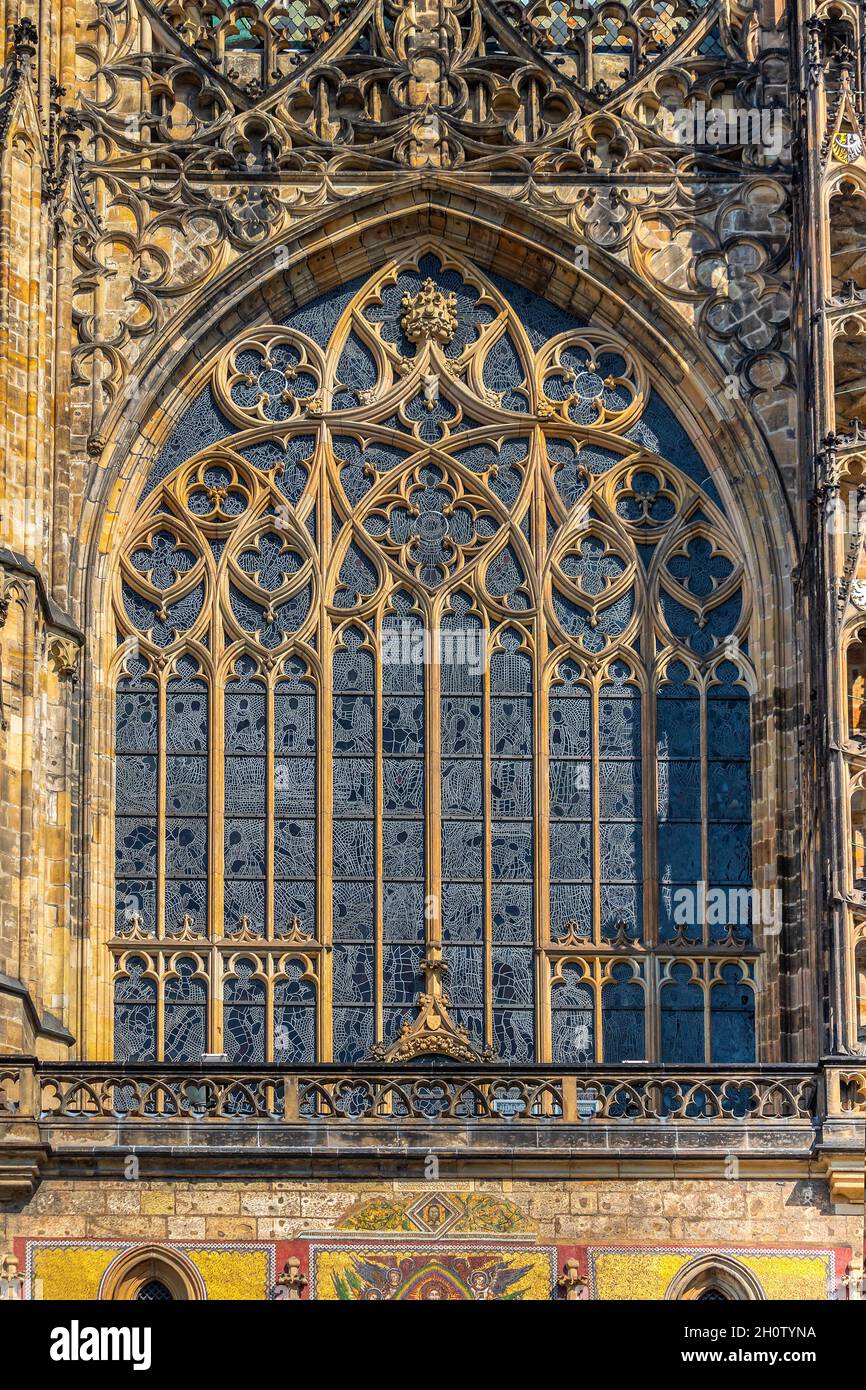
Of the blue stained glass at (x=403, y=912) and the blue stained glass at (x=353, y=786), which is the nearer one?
the blue stained glass at (x=403, y=912)

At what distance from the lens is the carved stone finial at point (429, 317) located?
33625mm

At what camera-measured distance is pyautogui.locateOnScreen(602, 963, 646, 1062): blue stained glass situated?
32.0 metres

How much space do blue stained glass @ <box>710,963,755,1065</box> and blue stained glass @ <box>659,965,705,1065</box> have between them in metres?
0.11

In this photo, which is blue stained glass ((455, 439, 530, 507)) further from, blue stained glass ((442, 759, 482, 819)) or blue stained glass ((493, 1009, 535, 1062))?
blue stained glass ((493, 1009, 535, 1062))

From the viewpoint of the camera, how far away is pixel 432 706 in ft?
107

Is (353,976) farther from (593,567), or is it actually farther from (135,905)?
(593,567)

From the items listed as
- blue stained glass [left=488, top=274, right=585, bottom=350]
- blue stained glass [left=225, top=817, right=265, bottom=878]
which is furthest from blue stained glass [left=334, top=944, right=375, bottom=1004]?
blue stained glass [left=488, top=274, right=585, bottom=350]

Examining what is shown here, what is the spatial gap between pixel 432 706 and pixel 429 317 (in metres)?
3.13

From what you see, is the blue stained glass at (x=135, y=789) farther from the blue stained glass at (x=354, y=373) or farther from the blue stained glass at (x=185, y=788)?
the blue stained glass at (x=354, y=373)

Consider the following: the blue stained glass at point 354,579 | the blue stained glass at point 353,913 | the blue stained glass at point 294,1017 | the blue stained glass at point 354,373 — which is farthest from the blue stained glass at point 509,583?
the blue stained glass at point 294,1017

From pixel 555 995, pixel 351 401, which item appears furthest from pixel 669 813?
pixel 351 401

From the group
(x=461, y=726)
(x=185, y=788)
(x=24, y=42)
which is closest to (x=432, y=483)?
(x=461, y=726)

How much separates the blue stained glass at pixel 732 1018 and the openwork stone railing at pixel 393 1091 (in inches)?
62.5

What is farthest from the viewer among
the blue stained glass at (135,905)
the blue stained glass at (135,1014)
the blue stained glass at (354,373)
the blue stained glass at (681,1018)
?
the blue stained glass at (354,373)
